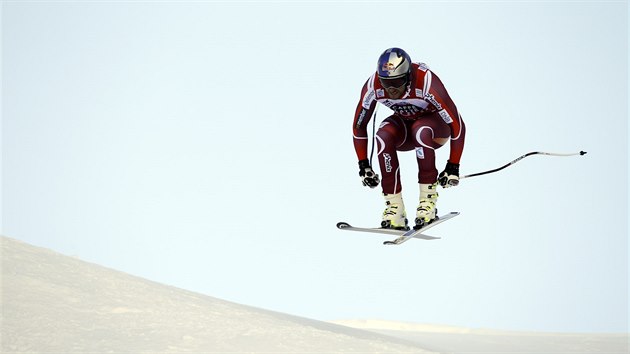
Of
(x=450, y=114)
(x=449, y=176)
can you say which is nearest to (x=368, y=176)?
(x=449, y=176)

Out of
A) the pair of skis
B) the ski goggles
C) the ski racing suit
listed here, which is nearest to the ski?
the pair of skis

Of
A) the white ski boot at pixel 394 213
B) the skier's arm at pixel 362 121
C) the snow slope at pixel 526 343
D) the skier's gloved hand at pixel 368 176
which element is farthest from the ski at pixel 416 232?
the snow slope at pixel 526 343

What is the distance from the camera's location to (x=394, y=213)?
39.0 ft

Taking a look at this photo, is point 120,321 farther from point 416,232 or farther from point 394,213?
point 416,232

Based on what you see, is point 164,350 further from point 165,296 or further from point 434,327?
point 434,327

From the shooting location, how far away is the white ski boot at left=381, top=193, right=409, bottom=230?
1184cm

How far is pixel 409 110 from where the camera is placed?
11.7m

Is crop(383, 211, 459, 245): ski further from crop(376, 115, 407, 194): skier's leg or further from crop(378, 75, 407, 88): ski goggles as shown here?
crop(378, 75, 407, 88): ski goggles

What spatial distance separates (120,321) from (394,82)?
2516 centimetres

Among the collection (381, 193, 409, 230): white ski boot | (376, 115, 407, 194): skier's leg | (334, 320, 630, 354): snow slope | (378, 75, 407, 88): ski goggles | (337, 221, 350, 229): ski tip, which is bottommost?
(337, 221, 350, 229): ski tip

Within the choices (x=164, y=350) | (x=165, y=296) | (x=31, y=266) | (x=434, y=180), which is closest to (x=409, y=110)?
(x=434, y=180)

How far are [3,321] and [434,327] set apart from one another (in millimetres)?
64801

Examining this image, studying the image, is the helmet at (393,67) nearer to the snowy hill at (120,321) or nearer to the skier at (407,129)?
the skier at (407,129)

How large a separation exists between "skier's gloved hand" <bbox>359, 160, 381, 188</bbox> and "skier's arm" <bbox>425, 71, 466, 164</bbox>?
1.19m
